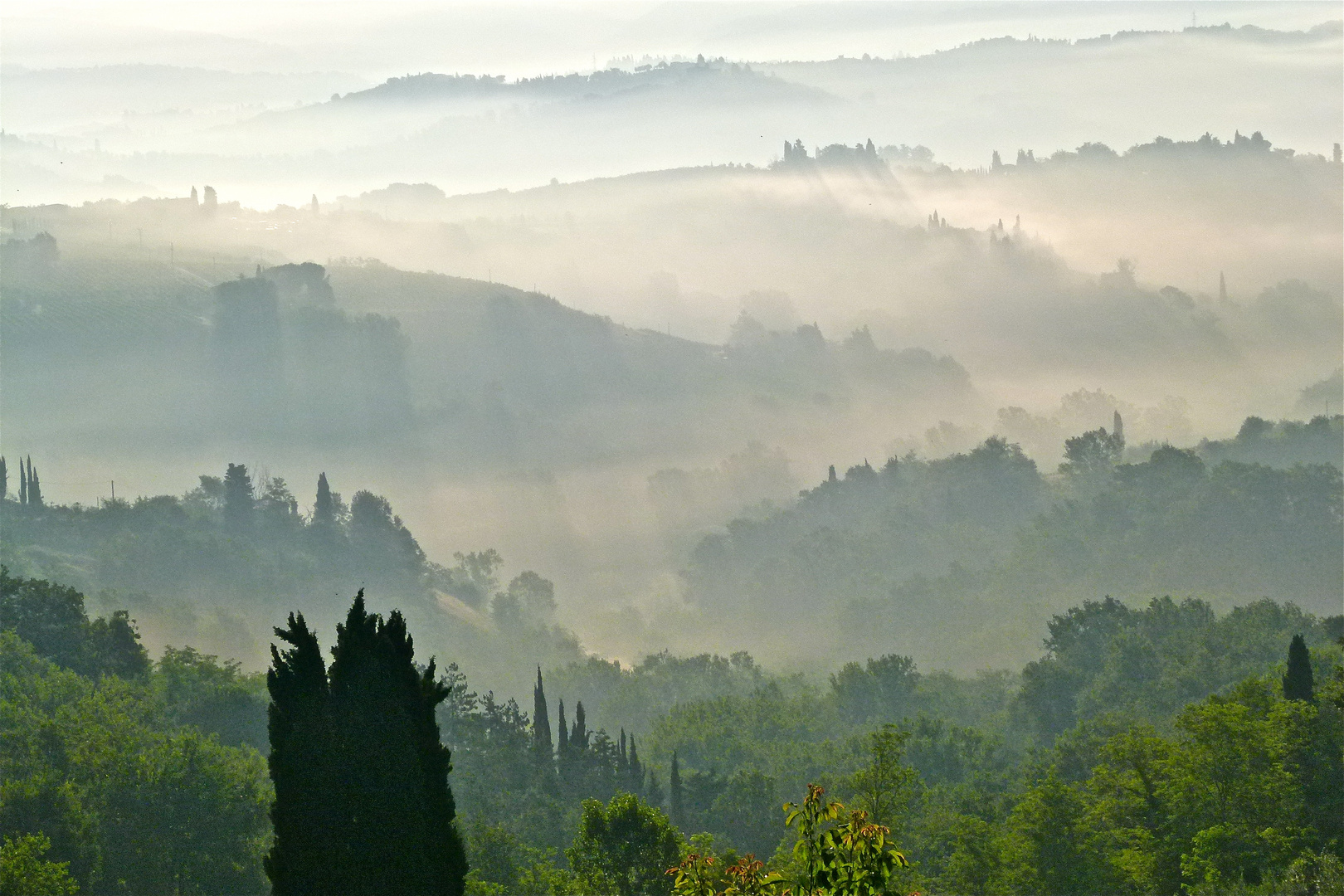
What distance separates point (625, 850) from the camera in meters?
69.9

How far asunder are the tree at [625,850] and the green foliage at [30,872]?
2117cm

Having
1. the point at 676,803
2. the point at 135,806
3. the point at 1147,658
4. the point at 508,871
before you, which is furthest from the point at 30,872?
the point at 1147,658

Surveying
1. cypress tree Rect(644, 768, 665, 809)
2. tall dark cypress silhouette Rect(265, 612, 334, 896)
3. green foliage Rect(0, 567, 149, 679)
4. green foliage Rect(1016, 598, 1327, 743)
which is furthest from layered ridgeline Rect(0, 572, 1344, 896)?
cypress tree Rect(644, 768, 665, 809)

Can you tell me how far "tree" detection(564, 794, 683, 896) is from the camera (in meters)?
69.6

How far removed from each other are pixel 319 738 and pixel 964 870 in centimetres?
3988

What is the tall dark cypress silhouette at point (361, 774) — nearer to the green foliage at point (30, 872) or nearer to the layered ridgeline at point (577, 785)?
the layered ridgeline at point (577, 785)

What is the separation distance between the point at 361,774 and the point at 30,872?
2858 centimetres

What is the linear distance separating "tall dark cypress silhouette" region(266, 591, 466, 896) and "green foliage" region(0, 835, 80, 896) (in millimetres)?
25227

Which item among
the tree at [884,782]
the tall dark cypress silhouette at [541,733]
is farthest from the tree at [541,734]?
the tree at [884,782]

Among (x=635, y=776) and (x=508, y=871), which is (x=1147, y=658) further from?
(x=508, y=871)

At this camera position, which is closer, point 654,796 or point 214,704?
point 214,704

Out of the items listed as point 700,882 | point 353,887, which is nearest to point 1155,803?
point 353,887

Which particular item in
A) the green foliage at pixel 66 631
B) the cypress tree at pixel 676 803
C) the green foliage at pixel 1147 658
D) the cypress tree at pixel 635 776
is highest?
the green foliage at pixel 66 631

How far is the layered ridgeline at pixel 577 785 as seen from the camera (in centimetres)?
4872
